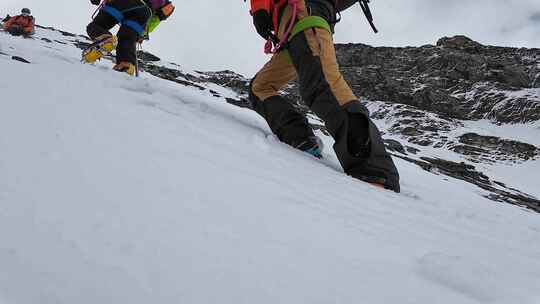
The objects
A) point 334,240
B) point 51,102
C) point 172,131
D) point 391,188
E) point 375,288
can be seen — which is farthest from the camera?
point 391,188

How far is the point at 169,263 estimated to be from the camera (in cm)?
90

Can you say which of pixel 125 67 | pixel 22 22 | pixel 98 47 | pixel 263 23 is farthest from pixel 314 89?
pixel 22 22

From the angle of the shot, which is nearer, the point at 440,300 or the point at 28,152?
the point at 440,300

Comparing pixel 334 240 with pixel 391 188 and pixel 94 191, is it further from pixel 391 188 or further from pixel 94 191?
pixel 391 188

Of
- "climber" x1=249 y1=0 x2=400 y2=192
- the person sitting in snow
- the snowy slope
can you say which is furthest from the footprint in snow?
the person sitting in snow

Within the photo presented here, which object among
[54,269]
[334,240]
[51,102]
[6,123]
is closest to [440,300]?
[334,240]

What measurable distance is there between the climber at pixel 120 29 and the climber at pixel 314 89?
201cm

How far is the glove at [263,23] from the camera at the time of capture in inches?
133

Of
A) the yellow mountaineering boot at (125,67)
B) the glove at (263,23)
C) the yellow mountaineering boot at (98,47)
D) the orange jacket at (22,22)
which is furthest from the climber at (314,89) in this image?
the orange jacket at (22,22)

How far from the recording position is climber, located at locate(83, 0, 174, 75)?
16.4ft

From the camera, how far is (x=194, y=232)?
3.50 feet

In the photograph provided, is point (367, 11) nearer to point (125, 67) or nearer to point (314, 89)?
point (314, 89)

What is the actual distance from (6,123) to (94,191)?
Answer: 0.59 meters

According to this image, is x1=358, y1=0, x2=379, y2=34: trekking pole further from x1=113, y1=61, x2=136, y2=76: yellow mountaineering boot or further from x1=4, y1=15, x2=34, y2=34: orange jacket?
x1=4, y1=15, x2=34, y2=34: orange jacket
